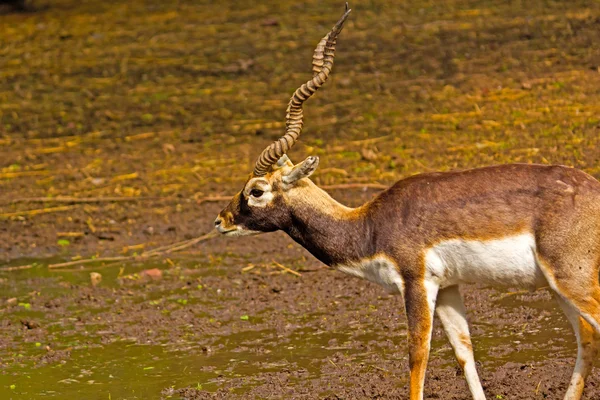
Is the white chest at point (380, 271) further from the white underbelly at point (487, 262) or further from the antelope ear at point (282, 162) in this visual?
the antelope ear at point (282, 162)

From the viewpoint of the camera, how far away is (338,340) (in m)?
8.32

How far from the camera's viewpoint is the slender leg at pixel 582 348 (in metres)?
6.44

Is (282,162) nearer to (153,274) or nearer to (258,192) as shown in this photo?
(258,192)

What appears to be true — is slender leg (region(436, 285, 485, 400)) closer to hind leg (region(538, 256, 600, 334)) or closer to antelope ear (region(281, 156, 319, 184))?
hind leg (region(538, 256, 600, 334))

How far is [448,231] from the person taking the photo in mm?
6395

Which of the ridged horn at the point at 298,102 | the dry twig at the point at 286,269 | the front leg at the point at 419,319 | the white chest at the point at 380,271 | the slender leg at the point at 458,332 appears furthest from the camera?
the dry twig at the point at 286,269

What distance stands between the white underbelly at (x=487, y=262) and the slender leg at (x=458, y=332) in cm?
28

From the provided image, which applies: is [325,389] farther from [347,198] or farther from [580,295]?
[347,198]

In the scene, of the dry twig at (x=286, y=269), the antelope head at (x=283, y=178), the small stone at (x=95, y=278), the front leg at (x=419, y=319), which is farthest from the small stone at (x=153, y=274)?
the front leg at (x=419, y=319)

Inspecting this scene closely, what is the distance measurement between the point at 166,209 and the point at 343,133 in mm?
2615

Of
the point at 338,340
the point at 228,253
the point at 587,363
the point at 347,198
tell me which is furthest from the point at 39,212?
the point at 587,363

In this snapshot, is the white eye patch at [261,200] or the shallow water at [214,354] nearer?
the white eye patch at [261,200]

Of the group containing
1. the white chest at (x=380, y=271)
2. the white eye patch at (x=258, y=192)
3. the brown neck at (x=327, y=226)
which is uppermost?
the white eye patch at (x=258, y=192)

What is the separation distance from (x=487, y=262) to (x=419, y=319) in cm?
51
